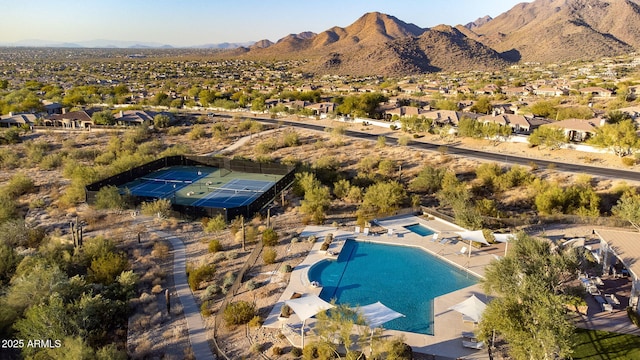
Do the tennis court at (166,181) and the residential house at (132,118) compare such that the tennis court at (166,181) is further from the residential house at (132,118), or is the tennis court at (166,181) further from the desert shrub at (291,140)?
the residential house at (132,118)

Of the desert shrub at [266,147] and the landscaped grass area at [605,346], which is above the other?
the desert shrub at [266,147]

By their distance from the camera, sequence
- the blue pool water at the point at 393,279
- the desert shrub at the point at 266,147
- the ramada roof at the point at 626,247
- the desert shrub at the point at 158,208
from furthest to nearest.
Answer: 1. the desert shrub at the point at 266,147
2. the desert shrub at the point at 158,208
3. the blue pool water at the point at 393,279
4. the ramada roof at the point at 626,247

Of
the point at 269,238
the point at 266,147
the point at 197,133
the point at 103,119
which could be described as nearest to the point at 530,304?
the point at 269,238

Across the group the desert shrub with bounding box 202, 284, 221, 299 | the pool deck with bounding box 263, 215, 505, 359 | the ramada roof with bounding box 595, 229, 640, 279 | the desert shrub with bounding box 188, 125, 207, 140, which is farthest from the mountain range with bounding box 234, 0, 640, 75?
the desert shrub with bounding box 202, 284, 221, 299

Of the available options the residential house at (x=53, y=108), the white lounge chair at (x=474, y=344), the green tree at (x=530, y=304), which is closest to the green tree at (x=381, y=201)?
the green tree at (x=530, y=304)

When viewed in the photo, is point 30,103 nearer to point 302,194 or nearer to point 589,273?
point 302,194

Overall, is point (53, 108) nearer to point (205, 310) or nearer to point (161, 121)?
point (161, 121)

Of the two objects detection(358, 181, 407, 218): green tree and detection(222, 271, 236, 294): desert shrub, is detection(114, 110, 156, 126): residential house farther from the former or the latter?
detection(222, 271, 236, 294): desert shrub
